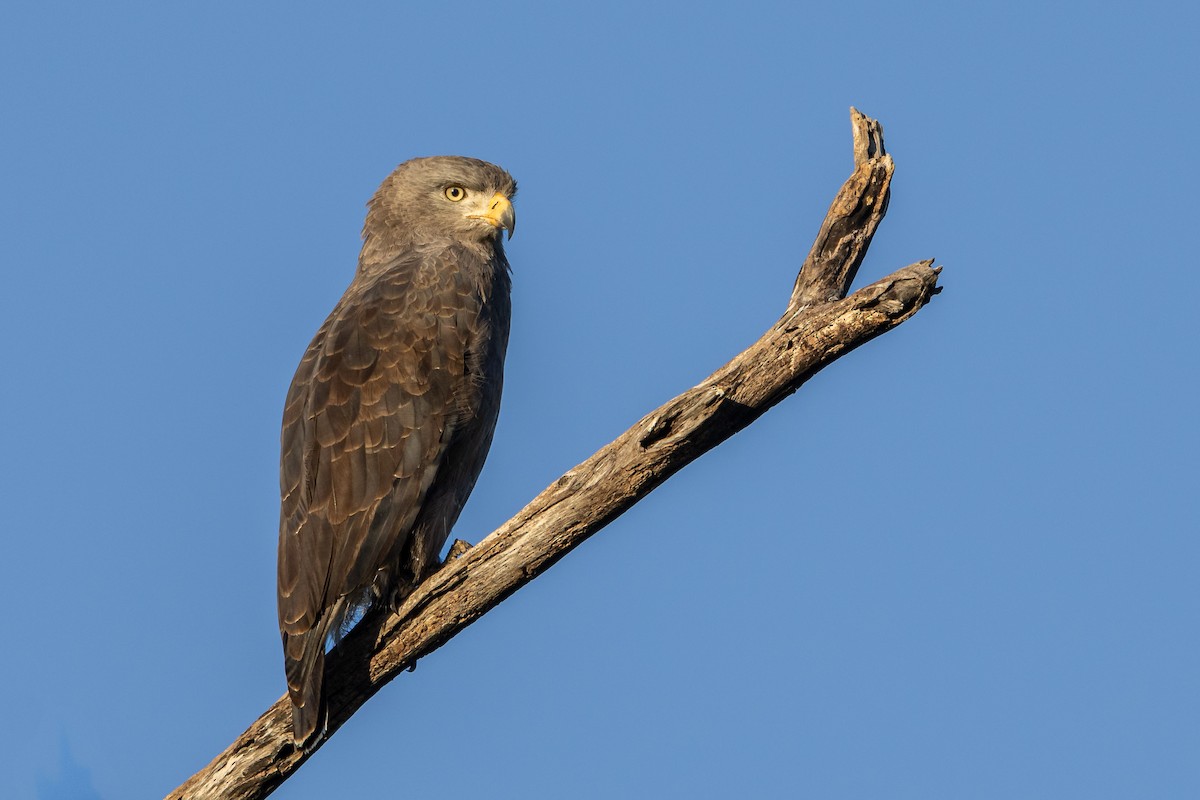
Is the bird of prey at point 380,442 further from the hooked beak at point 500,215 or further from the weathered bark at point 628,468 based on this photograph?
the hooked beak at point 500,215

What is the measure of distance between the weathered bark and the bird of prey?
0.92 ft

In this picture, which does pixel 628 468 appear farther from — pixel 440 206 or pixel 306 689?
pixel 440 206

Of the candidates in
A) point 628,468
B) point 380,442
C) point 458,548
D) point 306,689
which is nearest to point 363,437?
point 380,442

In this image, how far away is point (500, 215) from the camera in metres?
8.30

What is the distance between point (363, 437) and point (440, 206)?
2.27 m

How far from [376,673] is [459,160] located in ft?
12.4

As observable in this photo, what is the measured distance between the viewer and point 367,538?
6676mm

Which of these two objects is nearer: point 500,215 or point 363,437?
point 363,437

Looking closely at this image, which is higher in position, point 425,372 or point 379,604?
point 425,372

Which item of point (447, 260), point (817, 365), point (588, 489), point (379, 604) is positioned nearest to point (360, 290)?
point (447, 260)

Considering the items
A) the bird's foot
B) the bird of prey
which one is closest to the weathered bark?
the bird's foot

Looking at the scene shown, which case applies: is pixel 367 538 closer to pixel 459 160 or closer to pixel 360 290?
pixel 360 290

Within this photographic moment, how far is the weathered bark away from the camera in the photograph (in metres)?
5.71

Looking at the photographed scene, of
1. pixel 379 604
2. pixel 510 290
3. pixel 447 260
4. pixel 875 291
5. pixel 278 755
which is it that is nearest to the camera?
pixel 875 291
